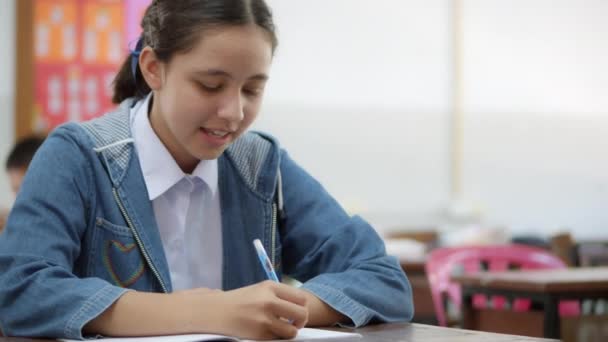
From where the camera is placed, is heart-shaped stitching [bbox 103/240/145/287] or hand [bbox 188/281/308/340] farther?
heart-shaped stitching [bbox 103/240/145/287]

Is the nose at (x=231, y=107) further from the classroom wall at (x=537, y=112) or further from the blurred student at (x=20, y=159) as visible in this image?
the classroom wall at (x=537, y=112)

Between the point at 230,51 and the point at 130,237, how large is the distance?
28cm

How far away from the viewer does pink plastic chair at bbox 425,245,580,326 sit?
3.47 meters

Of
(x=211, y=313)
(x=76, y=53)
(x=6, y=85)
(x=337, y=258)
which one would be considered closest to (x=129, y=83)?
(x=337, y=258)

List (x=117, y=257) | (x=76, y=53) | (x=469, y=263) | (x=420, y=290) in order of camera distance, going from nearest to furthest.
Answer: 1. (x=117, y=257)
2. (x=420, y=290)
3. (x=469, y=263)
4. (x=76, y=53)

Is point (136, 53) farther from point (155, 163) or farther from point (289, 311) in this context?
point (289, 311)

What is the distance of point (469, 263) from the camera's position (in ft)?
12.1

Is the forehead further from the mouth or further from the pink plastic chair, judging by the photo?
the pink plastic chair

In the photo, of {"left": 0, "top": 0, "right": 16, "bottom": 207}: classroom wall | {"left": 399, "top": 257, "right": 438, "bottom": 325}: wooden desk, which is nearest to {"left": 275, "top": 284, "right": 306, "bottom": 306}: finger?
{"left": 399, "top": 257, "right": 438, "bottom": 325}: wooden desk

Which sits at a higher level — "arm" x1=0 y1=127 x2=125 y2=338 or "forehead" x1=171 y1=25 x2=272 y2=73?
"forehead" x1=171 y1=25 x2=272 y2=73

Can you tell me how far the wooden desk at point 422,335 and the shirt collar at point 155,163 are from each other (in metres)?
0.32

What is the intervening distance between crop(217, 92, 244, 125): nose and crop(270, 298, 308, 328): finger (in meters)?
0.28

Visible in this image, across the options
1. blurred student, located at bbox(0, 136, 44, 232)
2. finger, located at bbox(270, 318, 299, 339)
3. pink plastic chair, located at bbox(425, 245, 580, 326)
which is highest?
finger, located at bbox(270, 318, 299, 339)

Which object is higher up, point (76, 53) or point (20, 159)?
point (76, 53)
